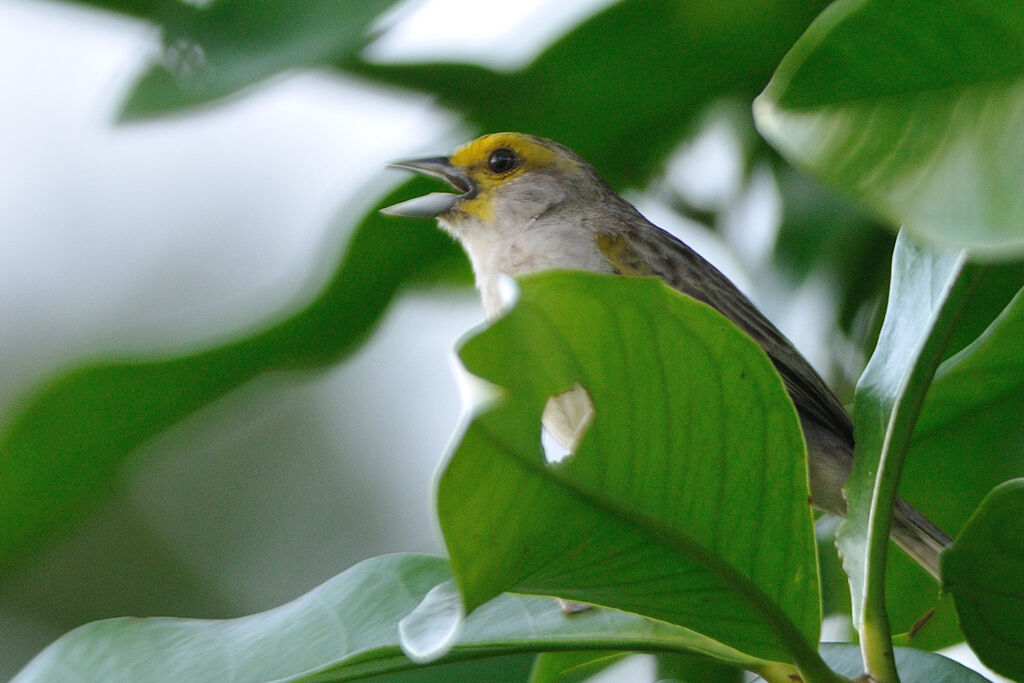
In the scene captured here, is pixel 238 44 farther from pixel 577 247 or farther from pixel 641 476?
pixel 641 476

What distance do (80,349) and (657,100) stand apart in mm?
1363

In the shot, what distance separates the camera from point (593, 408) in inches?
56.4

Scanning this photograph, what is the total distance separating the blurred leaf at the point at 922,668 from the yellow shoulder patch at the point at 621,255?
148 centimetres

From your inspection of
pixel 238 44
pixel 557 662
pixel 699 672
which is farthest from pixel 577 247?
pixel 557 662

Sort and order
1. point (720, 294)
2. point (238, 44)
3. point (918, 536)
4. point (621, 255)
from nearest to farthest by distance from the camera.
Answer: point (918, 536) < point (238, 44) < point (720, 294) < point (621, 255)

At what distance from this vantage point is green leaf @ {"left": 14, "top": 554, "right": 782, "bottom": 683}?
1.66 metres

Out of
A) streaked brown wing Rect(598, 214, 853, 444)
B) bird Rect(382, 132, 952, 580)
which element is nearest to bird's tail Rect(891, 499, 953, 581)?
bird Rect(382, 132, 952, 580)

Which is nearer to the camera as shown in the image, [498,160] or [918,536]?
[918,536]

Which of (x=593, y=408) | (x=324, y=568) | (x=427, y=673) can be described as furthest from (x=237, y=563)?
(x=593, y=408)

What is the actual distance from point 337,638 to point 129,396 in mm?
1036

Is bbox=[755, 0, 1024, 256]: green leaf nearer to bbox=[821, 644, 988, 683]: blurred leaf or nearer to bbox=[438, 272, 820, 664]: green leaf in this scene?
bbox=[438, 272, 820, 664]: green leaf

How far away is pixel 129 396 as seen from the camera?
267 centimetres

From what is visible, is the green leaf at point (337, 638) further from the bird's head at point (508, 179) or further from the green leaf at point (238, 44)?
the bird's head at point (508, 179)

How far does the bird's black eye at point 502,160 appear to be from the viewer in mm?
3625
